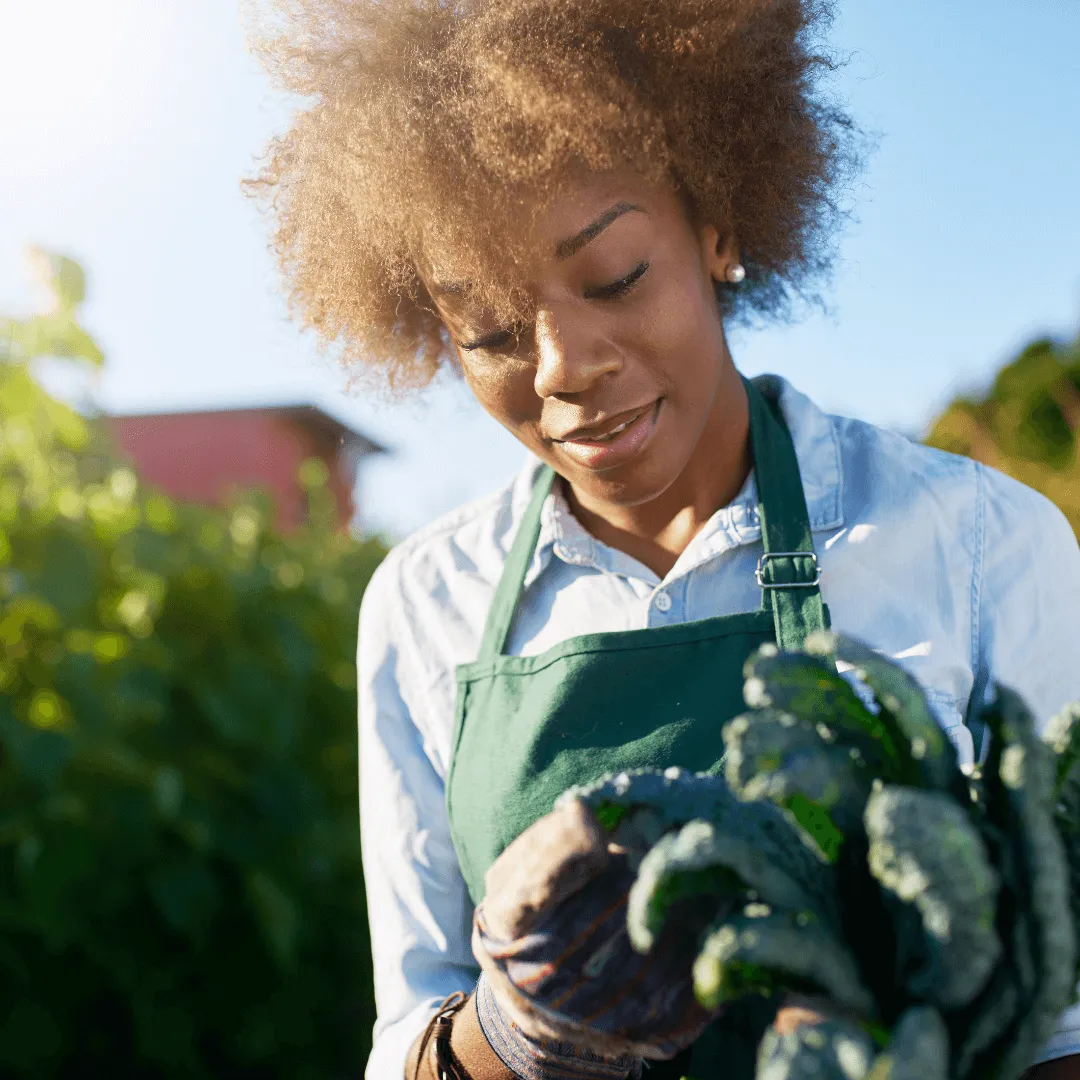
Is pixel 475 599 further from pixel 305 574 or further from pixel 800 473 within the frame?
pixel 305 574

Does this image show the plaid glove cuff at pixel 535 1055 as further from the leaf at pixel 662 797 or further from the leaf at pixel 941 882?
the leaf at pixel 941 882

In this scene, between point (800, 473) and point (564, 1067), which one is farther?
point (800, 473)

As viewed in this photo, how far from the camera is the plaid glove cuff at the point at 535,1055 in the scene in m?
1.28

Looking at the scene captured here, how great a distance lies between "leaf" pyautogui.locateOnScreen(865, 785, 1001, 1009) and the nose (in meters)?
0.79

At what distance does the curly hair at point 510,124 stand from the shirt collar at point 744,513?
0.32m

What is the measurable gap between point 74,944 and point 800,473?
8.23ft

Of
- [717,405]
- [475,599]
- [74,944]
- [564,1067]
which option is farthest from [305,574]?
[564,1067]

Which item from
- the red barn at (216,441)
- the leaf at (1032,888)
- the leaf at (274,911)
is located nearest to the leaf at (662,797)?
the leaf at (1032,888)

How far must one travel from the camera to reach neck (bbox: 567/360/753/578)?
171 cm

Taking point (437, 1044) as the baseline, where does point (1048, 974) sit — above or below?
above

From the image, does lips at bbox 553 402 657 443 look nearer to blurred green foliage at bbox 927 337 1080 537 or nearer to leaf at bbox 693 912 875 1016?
leaf at bbox 693 912 875 1016

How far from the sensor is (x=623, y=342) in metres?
1.49

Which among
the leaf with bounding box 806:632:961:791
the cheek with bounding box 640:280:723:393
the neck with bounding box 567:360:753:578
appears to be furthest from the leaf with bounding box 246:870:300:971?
the leaf with bounding box 806:632:961:791

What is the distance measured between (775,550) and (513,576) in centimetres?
44
